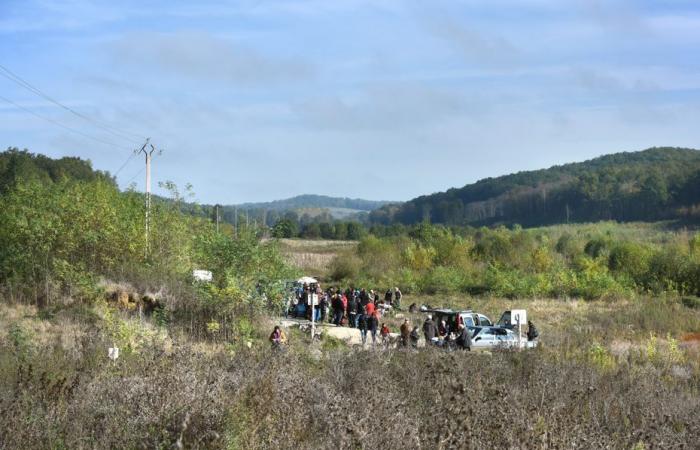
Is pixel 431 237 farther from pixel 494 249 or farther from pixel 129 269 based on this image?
pixel 129 269

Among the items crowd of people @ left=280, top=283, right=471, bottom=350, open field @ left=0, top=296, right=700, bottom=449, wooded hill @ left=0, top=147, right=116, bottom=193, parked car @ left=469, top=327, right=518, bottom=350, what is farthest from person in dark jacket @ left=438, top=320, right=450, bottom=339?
wooded hill @ left=0, top=147, right=116, bottom=193

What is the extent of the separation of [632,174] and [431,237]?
9747cm

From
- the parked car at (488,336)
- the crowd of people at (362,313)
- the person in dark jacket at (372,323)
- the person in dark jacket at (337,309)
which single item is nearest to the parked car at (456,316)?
the crowd of people at (362,313)

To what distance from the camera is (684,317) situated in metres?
35.5

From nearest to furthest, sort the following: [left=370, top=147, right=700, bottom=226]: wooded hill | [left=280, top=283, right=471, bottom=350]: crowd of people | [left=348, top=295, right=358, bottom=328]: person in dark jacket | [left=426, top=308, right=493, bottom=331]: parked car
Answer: [left=280, top=283, right=471, bottom=350]: crowd of people → [left=426, top=308, right=493, bottom=331]: parked car → [left=348, top=295, right=358, bottom=328]: person in dark jacket → [left=370, top=147, right=700, bottom=226]: wooded hill

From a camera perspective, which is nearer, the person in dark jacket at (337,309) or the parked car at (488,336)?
the parked car at (488,336)

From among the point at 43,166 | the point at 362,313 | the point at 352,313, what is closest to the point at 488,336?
the point at 362,313

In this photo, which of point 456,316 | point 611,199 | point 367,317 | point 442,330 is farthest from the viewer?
point 611,199

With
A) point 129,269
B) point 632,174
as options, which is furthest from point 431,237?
point 632,174

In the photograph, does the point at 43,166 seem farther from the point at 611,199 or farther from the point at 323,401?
the point at 611,199

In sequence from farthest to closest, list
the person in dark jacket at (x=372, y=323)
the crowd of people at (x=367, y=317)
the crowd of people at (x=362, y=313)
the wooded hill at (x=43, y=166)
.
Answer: the wooded hill at (x=43, y=166) → the person in dark jacket at (x=372, y=323) → the crowd of people at (x=362, y=313) → the crowd of people at (x=367, y=317)

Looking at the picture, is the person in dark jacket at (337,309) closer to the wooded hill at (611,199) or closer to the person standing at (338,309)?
the person standing at (338,309)

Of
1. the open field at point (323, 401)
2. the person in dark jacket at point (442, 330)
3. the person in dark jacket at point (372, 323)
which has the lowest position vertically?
the person in dark jacket at point (442, 330)

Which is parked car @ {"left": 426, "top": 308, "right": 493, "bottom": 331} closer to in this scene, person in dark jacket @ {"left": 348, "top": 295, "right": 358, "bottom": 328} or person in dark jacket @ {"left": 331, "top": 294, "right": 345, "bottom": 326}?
person in dark jacket @ {"left": 348, "top": 295, "right": 358, "bottom": 328}
